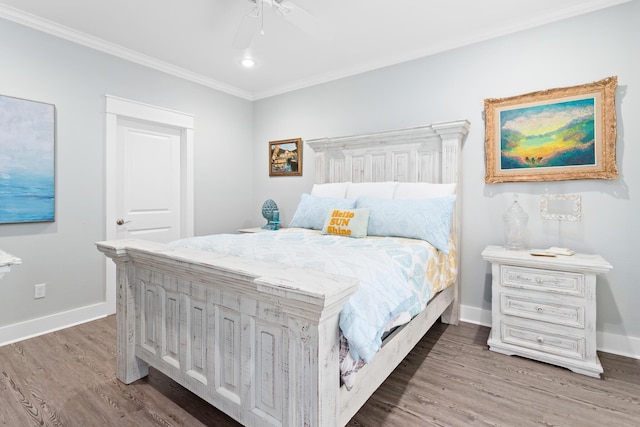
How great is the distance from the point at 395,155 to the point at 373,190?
0.48 metres

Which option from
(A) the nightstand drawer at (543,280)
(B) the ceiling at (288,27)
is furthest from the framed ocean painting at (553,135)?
(A) the nightstand drawer at (543,280)

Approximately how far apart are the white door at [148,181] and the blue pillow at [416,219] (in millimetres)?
2360

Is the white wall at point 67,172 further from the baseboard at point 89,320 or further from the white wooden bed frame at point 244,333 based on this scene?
the white wooden bed frame at point 244,333

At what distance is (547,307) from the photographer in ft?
7.16

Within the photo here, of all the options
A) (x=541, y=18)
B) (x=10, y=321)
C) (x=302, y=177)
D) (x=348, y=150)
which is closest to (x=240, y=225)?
(x=302, y=177)

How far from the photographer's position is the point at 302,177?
161 inches

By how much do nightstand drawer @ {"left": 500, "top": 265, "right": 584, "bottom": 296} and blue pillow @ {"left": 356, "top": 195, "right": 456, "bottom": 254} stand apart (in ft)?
1.50

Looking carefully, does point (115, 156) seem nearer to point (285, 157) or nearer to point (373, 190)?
point (285, 157)

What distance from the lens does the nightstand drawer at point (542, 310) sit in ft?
6.86

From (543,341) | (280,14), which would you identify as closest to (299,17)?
(280,14)

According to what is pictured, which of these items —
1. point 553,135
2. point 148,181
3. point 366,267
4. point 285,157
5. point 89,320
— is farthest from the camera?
point 285,157

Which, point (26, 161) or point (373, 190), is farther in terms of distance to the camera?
point (373, 190)

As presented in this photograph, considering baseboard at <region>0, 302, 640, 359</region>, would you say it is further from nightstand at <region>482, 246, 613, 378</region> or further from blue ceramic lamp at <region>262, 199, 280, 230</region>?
blue ceramic lamp at <region>262, 199, 280, 230</region>

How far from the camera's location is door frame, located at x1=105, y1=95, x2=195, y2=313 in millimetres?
3102
